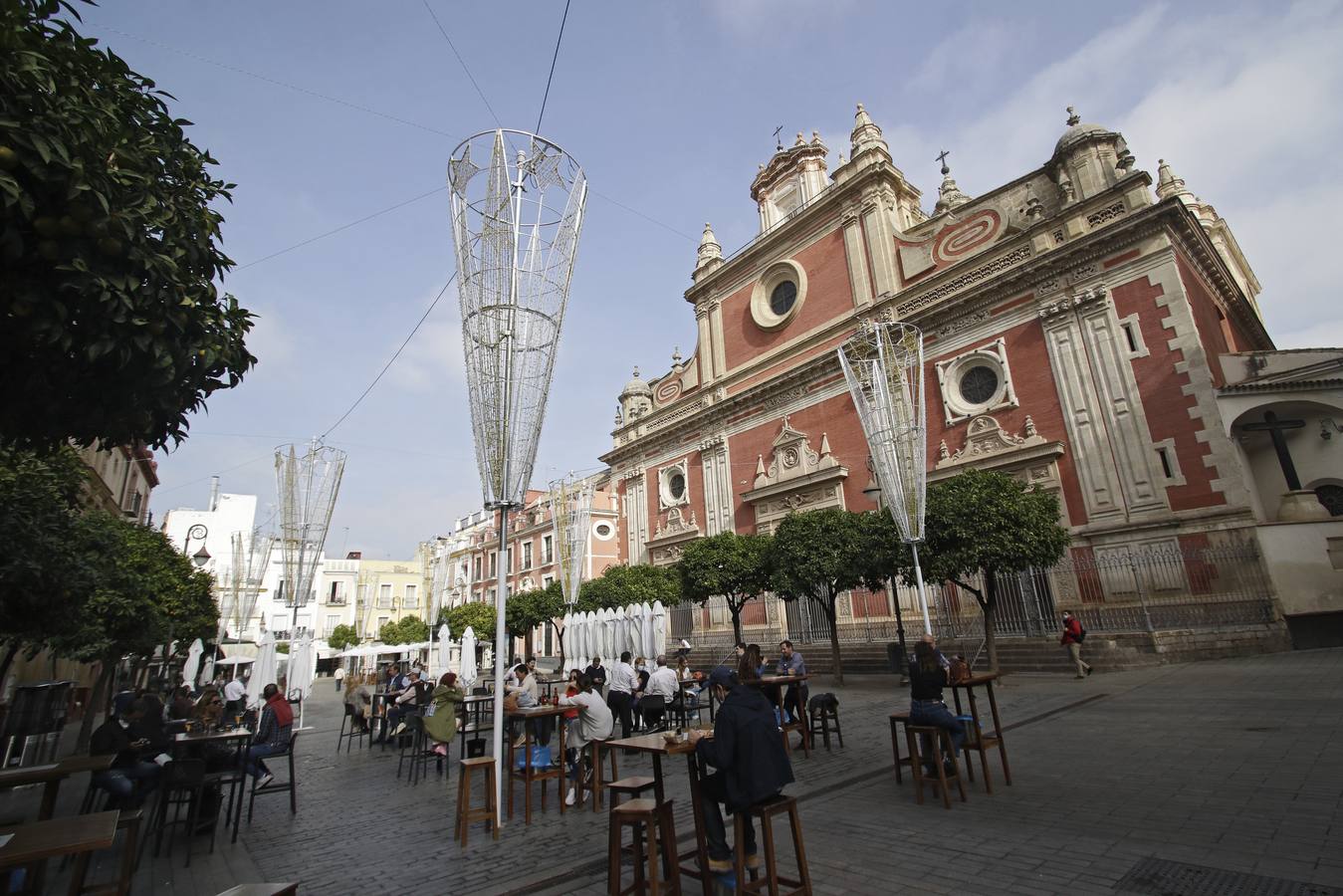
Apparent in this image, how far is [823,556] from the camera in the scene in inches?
632

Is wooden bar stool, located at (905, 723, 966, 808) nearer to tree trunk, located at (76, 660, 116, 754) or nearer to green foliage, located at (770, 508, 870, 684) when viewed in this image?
green foliage, located at (770, 508, 870, 684)

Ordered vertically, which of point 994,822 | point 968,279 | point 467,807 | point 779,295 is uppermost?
point 779,295

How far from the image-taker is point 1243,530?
13594 mm

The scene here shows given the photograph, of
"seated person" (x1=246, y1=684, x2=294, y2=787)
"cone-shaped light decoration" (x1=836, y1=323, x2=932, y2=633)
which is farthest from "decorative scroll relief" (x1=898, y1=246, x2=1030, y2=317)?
"seated person" (x1=246, y1=684, x2=294, y2=787)

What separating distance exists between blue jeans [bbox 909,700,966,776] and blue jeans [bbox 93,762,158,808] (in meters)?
7.05

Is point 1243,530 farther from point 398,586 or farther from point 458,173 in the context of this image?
point 398,586

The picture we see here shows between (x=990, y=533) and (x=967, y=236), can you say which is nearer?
(x=990, y=533)

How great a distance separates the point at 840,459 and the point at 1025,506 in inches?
339

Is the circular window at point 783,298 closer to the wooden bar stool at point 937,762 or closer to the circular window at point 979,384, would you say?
the circular window at point 979,384

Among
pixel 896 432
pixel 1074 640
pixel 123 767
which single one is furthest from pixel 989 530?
pixel 123 767

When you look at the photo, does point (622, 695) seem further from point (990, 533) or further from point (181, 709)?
point (990, 533)

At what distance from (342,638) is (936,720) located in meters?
51.3

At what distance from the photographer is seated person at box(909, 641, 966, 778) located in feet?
18.5

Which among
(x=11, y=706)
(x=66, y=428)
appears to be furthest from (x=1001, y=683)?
(x=11, y=706)
